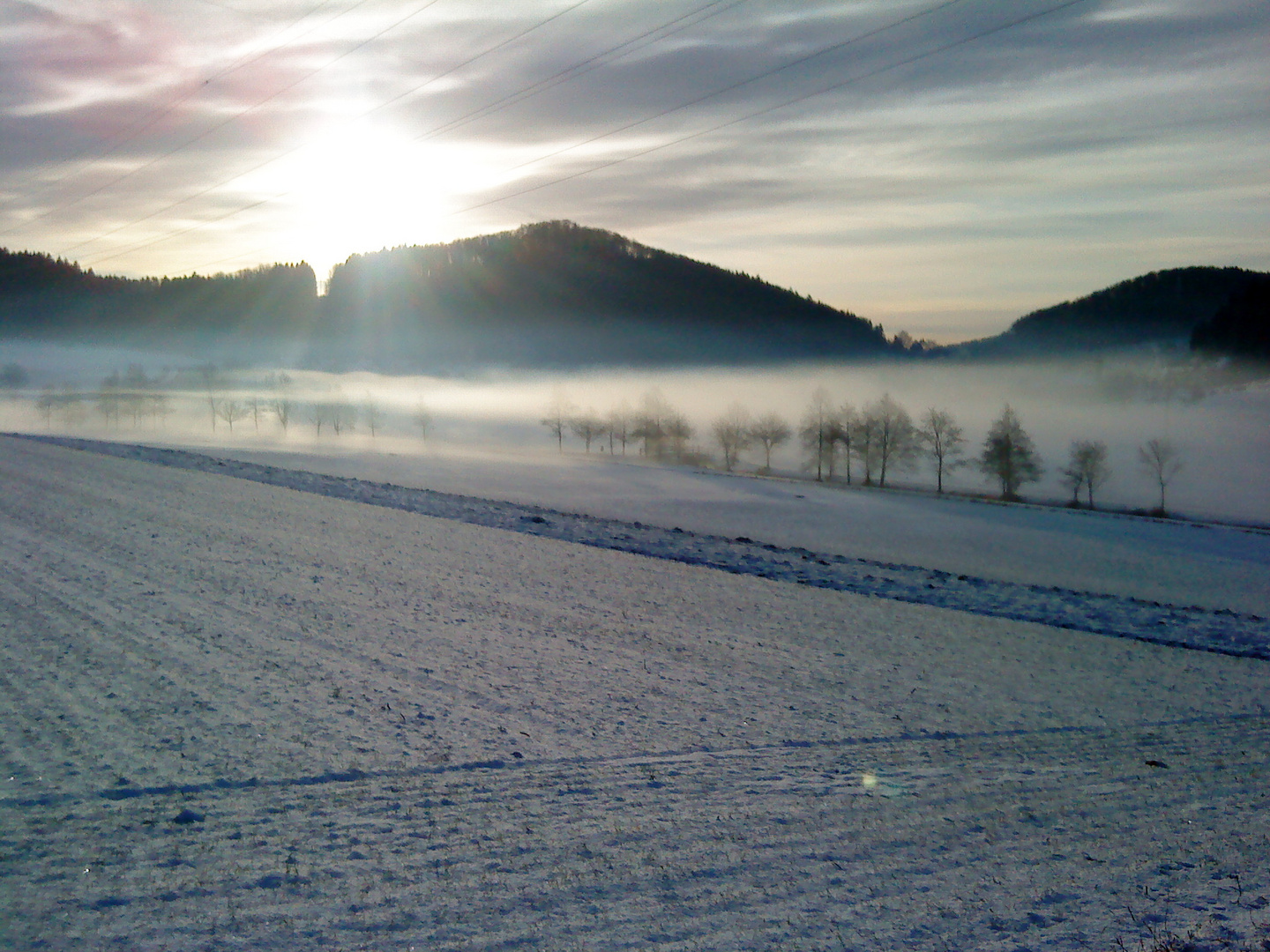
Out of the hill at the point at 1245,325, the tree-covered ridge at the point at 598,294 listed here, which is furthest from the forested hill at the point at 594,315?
the hill at the point at 1245,325

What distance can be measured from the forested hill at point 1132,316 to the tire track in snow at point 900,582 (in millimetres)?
116977

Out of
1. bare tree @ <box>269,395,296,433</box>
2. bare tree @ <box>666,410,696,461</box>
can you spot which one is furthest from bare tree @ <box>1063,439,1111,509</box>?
bare tree @ <box>269,395,296,433</box>

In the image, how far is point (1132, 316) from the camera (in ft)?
443

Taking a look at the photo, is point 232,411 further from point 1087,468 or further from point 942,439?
point 1087,468

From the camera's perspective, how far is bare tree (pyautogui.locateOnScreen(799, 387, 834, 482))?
92.4 metres

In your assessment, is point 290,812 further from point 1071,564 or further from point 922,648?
point 1071,564

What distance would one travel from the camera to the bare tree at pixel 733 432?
340 feet

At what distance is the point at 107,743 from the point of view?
24.1 feet

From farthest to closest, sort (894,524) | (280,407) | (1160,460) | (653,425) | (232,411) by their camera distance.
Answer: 1. (280,407)
2. (232,411)
3. (653,425)
4. (1160,460)
5. (894,524)

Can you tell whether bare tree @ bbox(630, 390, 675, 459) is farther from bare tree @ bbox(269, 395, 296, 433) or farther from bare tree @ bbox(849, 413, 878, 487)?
bare tree @ bbox(269, 395, 296, 433)

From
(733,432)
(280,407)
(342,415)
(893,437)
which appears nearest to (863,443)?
(893,437)

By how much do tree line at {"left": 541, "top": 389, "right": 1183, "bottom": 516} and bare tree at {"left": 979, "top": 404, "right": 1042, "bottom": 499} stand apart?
3.4 inches

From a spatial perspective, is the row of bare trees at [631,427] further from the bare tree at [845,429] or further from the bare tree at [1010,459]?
the bare tree at [1010,459]

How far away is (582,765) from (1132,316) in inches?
6040
